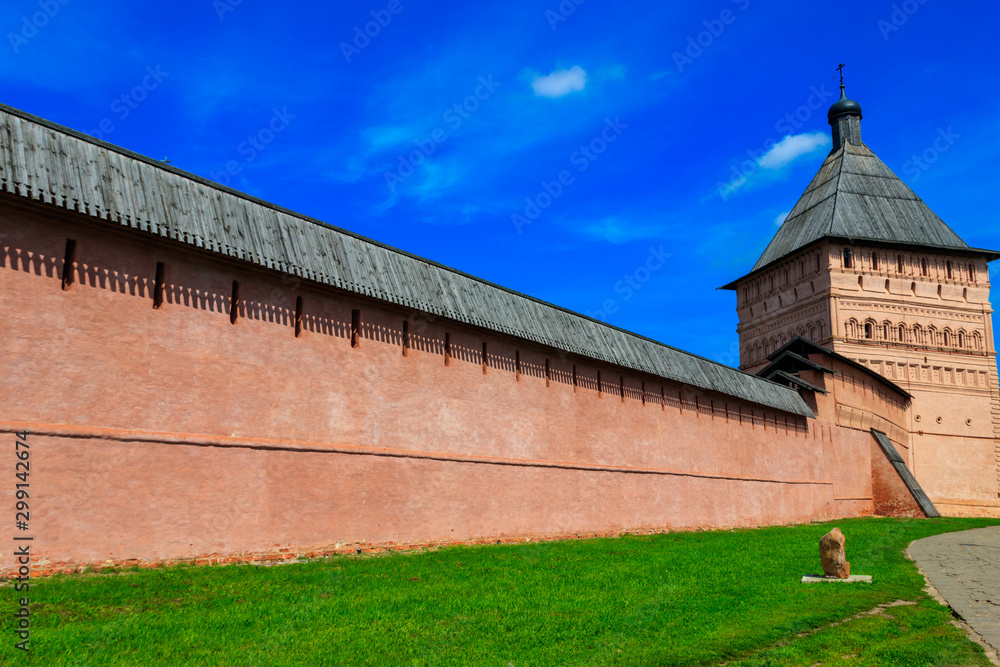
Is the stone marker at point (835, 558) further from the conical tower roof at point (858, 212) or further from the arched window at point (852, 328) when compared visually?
the conical tower roof at point (858, 212)

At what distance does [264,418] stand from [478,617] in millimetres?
4807

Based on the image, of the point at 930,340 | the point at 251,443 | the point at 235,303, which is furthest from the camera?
the point at 930,340

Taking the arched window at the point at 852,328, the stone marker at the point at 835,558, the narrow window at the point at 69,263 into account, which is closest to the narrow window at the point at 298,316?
the narrow window at the point at 69,263

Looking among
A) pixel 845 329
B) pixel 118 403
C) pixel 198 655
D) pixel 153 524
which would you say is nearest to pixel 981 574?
pixel 198 655

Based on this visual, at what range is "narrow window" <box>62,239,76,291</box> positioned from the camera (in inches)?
347

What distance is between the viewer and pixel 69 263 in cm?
884

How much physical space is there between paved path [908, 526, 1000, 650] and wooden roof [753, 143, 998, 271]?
72.6ft

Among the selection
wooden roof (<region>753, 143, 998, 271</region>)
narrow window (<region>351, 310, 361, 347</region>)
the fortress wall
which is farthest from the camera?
wooden roof (<region>753, 143, 998, 271</region>)

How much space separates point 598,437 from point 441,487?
4957 mm

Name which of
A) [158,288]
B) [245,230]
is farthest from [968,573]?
[158,288]

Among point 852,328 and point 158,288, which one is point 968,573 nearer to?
point 158,288

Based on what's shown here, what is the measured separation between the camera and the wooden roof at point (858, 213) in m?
37.4

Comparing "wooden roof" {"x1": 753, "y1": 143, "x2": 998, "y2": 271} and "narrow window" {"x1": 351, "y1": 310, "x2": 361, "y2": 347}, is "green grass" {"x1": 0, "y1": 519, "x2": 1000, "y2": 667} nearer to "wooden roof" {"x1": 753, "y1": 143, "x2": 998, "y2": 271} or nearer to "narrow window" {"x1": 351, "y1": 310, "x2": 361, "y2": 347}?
"narrow window" {"x1": 351, "y1": 310, "x2": 361, "y2": 347}

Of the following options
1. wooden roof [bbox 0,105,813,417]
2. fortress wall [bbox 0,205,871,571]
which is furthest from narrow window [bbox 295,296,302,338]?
wooden roof [bbox 0,105,813,417]
